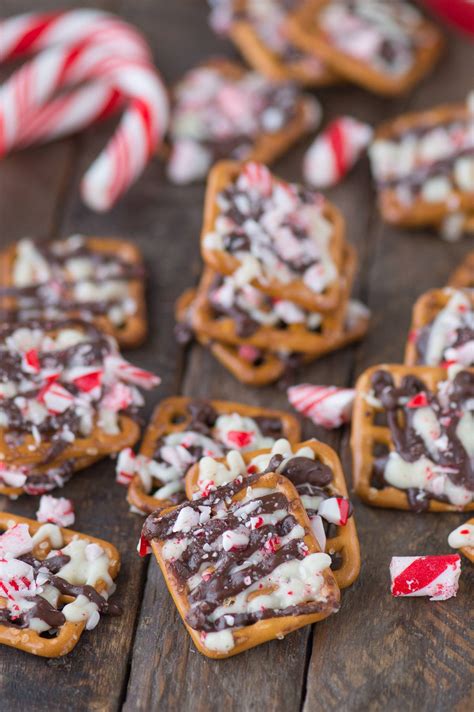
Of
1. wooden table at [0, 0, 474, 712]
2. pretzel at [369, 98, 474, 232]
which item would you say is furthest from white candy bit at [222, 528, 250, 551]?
pretzel at [369, 98, 474, 232]

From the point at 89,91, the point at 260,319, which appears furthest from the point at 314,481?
the point at 89,91

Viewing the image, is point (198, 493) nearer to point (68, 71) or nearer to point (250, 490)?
point (250, 490)

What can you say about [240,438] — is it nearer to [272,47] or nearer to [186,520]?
[186,520]

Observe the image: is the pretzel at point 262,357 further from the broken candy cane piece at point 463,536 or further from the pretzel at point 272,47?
the pretzel at point 272,47

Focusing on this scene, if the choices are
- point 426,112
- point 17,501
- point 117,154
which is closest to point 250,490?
point 17,501

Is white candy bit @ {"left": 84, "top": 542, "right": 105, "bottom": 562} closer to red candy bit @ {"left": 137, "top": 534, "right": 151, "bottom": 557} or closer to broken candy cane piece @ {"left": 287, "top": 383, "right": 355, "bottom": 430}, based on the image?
red candy bit @ {"left": 137, "top": 534, "right": 151, "bottom": 557}
